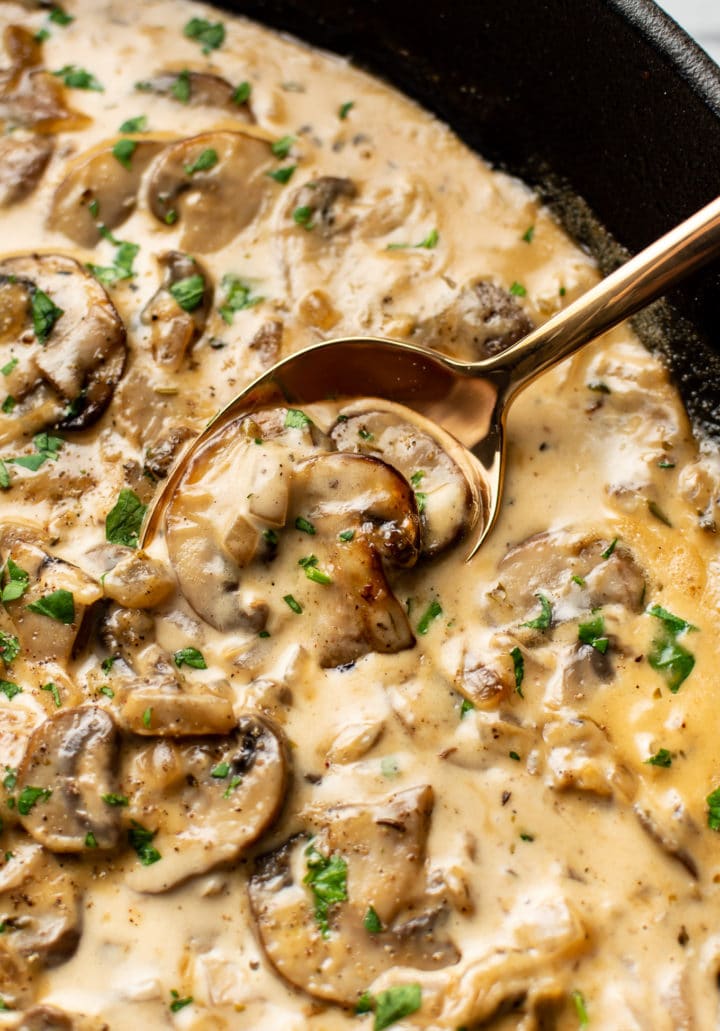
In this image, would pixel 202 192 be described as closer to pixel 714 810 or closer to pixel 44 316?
pixel 44 316

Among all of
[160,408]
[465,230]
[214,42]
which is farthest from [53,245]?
[465,230]

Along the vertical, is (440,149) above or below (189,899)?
above

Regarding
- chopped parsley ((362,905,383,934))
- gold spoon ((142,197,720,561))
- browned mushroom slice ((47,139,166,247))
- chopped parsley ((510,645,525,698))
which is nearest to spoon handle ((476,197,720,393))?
gold spoon ((142,197,720,561))

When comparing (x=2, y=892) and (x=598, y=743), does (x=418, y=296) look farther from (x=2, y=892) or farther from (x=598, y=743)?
(x=2, y=892)

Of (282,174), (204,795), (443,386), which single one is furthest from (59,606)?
(282,174)

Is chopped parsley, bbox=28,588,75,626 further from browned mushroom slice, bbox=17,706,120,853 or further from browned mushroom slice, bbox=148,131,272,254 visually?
browned mushroom slice, bbox=148,131,272,254

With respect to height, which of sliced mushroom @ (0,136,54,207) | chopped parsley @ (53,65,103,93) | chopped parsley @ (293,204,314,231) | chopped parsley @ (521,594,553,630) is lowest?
sliced mushroom @ (0,136,54,207)

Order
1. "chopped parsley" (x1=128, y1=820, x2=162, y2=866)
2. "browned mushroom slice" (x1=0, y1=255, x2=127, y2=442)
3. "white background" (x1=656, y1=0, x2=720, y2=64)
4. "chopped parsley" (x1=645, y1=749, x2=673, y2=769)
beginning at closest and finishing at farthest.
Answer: "chopped parsley" (x1=128, y1=820, x2=162, y2=866), "chopped parsley" (x1=645, y1=749, x2=673, y2=769), "browned mushroom slice" (x1=0, y1=255, x2=127, y2=442), "white background" (x1=656, y1=0, x2=720, y2=64)

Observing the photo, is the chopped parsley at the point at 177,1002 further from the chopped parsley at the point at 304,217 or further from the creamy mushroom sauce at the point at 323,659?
the chopped parsley at the point at 304,217
